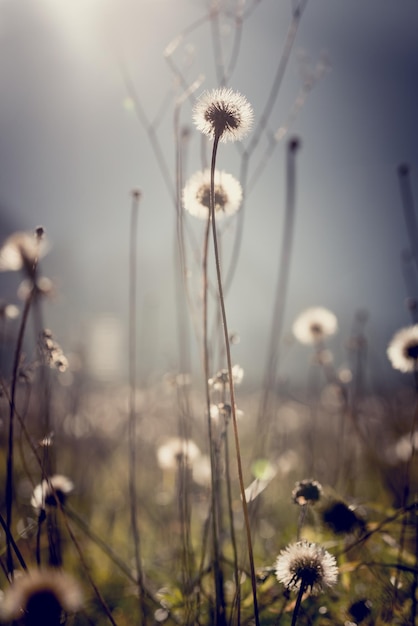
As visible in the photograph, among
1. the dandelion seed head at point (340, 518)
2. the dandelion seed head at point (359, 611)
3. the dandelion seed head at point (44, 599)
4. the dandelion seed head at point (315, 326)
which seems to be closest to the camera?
the dandelion seed head at point (44, 599)

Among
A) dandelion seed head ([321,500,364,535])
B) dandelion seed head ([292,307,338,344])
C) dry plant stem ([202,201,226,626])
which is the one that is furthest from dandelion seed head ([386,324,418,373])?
dry plant stem ([202,201,226,626])

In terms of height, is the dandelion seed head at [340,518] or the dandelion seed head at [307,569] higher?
the dandelion seed head at [340,518]

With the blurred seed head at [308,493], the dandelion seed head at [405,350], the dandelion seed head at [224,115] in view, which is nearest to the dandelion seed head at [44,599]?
the blurred seed head at [308,493]

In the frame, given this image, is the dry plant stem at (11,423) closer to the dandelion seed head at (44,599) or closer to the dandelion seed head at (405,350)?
the dandelion seed head at (44,599)

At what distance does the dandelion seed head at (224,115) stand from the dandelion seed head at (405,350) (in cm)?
86

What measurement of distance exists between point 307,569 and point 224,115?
89 centimetres

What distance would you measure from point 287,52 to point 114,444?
2.99 meters

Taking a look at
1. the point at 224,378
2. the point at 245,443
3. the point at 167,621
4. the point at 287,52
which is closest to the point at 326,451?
the point at 245,443

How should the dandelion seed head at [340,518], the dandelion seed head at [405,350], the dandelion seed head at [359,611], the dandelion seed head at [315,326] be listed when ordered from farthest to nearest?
the dandelion seed head at [315,326] → the dandelion seed head at [405,350] → the dandelion seed head at [340,518] → the dandelion seed head at [359,611]

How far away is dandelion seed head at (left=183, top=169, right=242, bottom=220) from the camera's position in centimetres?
126

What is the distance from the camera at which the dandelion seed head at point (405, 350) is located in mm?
1469

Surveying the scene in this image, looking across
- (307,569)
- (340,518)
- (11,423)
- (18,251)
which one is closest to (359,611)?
(340,518)

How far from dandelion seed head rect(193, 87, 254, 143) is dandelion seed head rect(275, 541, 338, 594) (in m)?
0.83

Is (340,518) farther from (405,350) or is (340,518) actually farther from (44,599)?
(44,599)
